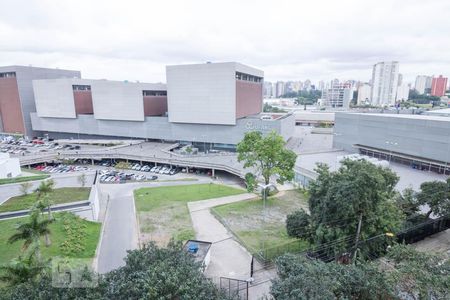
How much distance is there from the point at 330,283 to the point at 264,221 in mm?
15066

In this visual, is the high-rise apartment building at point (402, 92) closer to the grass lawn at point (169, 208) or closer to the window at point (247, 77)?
the window at point (247, 77)

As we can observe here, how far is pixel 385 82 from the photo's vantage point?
133875 millimetres

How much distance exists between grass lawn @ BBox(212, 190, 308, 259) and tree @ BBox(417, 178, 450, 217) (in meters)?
9.31

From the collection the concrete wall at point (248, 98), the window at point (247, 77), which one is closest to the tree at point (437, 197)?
the concrete wall at point (248, 98)

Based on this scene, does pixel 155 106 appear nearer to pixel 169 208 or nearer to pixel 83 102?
pixel 83 102

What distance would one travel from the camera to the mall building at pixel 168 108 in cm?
5059

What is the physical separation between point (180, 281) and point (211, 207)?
18605 millimetres

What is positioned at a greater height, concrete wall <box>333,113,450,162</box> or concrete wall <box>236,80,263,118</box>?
concrete wall <box>236,80,263,118</box>

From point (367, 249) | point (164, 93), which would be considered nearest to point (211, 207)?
point (367, 249)

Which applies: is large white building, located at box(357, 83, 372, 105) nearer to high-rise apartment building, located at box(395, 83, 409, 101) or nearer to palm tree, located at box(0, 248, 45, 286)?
high-rise apartment building, located at box(395, 83, 409, 101)

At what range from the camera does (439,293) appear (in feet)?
30.5

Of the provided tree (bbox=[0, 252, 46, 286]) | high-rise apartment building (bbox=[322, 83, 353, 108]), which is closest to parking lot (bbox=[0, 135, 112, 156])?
tree (bbox=[0, 252, 46, 286])

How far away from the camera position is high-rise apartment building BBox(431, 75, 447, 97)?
14912 centimetres

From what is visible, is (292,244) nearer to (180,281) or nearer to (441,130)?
(180,281)
